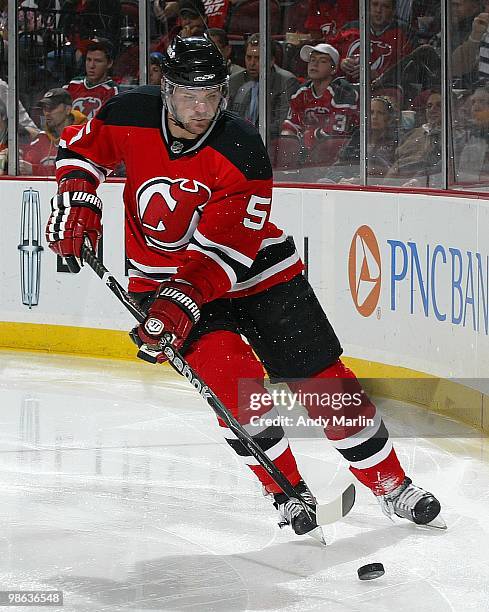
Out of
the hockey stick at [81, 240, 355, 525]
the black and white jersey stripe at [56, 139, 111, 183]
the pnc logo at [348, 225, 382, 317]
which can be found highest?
the black and white jersey stripe at [56, 139, 111, 183]

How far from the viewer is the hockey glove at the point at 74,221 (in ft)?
9.75

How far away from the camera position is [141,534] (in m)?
3.09

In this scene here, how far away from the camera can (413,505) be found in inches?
122

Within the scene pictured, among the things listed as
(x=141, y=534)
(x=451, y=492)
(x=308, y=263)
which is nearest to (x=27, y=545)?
(x=141, y=534)

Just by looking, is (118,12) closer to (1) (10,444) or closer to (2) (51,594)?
(1) (10,444)

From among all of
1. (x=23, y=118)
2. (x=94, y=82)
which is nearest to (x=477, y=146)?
(x=94, y=82)

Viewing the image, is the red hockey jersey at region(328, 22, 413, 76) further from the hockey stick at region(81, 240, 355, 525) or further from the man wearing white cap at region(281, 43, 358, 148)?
the hockey stick at region(81, 240, 355, 525)

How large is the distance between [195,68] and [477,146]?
1.90 metres

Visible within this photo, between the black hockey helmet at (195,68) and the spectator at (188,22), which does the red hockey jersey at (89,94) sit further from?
the black hockey helmet at (195,68)

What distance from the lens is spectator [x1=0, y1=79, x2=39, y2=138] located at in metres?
6.25

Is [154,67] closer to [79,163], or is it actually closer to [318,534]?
[79,163]

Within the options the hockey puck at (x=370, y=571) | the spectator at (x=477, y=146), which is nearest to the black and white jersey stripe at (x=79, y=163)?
the hockey puck at (x=370, y=571)

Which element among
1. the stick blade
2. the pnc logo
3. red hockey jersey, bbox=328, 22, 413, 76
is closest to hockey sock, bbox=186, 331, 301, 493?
the stick blade

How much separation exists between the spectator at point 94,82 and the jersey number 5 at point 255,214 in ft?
11.2
